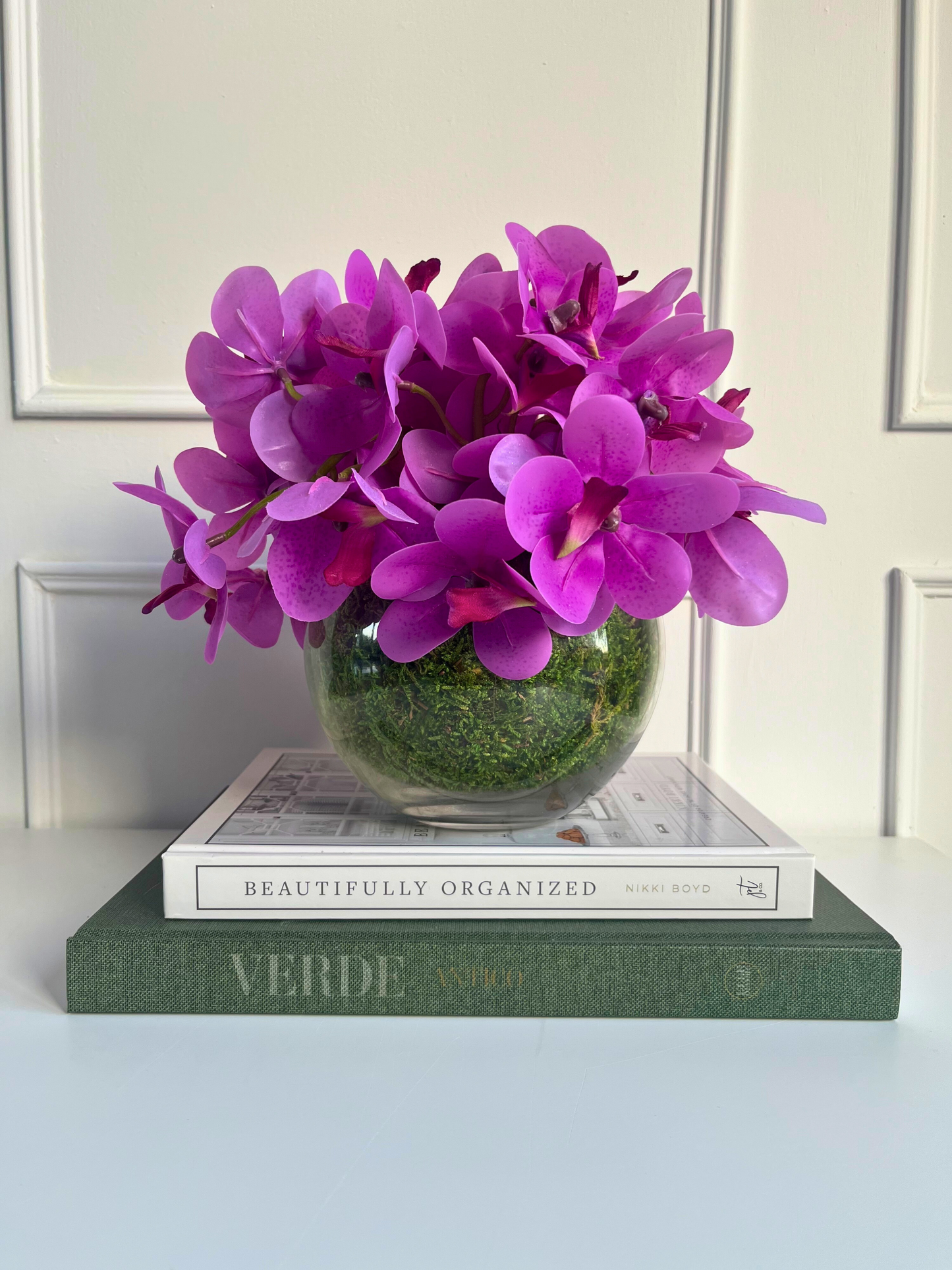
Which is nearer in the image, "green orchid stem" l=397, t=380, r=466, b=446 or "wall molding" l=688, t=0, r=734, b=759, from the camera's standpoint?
"green orchid stem" l=397, t=380, r=466, b=446

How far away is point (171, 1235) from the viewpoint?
0.31m

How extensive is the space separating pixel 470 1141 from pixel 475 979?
10cm

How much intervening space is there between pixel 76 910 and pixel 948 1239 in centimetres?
52

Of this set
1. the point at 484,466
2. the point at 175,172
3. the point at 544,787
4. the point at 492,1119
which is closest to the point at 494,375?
the point at 484,466

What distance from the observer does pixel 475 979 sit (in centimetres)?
46

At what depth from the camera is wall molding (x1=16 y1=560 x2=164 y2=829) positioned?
0.79 metres

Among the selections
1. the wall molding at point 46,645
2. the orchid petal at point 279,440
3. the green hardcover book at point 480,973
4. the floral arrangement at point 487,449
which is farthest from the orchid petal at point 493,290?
the wall molding at point 46,645

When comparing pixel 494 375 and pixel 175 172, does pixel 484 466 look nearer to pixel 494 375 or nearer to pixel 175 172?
pixel 494 375

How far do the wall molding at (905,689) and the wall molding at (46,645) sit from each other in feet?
2.16

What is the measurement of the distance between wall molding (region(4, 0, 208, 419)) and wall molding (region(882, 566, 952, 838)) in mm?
637

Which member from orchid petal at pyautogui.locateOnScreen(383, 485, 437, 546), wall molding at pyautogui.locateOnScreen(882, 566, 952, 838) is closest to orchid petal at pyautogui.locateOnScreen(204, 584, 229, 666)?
orchid petal at pyautogui.locateOnScreen(383, 485, 437, 546)

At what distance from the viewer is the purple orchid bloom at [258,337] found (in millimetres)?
448

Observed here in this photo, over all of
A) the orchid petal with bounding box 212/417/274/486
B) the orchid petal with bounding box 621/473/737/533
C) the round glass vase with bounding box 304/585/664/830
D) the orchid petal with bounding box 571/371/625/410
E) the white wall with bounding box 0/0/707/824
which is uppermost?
the white wall with bounding box 0/0/707/824

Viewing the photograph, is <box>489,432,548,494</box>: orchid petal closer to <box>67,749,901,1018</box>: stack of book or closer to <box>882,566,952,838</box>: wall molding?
<box>67,749,901,1018</box>: stack of book
